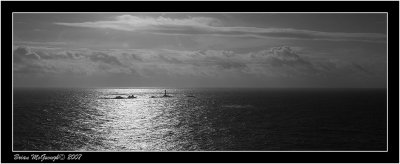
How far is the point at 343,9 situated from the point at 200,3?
10.3 metres

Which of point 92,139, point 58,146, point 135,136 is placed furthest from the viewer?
point 135,136

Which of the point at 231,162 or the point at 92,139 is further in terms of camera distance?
the point at 92,139

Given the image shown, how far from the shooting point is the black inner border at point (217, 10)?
1969 centimetres

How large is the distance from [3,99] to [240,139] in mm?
36607

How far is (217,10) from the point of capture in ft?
68.4

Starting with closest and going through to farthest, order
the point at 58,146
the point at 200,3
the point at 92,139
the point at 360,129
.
A: the point at 200,3 < the point at 58,146 < the point at 92,139 < the point at 360,129

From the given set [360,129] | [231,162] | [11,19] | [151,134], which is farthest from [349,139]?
[11,19]

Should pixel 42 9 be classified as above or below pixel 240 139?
above

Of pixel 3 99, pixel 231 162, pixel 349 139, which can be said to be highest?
pixel 3 99

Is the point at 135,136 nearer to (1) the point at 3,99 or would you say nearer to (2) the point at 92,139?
(2) the point at 92,139

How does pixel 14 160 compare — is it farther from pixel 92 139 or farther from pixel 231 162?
pixel 92 139

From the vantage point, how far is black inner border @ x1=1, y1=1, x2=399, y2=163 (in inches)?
775

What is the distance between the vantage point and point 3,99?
66.0 ft

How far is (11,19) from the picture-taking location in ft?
67.9
